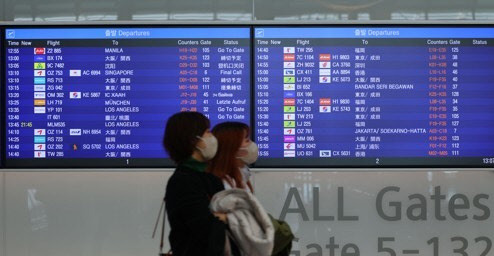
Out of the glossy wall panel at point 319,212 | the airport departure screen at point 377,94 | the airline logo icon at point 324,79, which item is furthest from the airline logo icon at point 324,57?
the glossy wall panel at point 319,212

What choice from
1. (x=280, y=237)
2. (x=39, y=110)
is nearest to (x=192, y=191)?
(x=280, y=237)

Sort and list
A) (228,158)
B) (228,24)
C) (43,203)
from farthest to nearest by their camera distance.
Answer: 1. (43,203)
2. (228,24)
3. (228,158)

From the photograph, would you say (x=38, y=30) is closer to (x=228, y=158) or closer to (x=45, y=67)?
(x=45, y=67)

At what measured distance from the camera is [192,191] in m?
2.63

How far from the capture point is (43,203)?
4.91 meters

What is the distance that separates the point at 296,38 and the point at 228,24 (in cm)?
43

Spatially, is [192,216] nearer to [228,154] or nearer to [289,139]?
[228,154]

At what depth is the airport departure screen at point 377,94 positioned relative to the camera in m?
4.57

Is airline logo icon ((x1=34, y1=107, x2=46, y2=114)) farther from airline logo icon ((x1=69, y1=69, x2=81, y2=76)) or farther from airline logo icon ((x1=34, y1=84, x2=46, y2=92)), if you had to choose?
airline logo icon ((x1=69, y1=69, x2=81, y2=76))

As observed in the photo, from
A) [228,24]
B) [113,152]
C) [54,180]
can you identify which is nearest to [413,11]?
[228,24]

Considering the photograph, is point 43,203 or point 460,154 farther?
point 43,203

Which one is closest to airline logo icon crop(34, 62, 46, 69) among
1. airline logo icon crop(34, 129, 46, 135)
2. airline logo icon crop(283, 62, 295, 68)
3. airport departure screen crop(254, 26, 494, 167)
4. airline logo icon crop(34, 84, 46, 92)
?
airline logo icon crop(34, 84, 46, 92)

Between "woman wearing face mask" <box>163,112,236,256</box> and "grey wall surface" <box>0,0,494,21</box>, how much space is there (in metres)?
2.22

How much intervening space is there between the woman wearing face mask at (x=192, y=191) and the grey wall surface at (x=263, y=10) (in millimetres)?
2221
